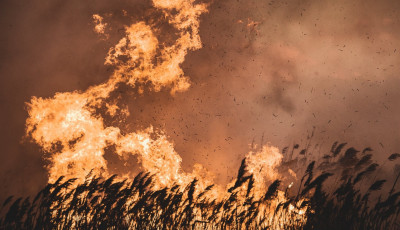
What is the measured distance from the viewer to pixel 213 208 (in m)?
6.63

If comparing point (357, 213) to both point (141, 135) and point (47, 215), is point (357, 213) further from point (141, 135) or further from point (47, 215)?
point (141, 135)

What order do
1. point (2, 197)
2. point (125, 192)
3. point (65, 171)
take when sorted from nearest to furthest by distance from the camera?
1. point (125, 192)
2. point (65, 171)
3. point (2, 197)

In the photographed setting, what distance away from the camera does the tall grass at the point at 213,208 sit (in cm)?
543

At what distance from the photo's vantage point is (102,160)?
16422mm

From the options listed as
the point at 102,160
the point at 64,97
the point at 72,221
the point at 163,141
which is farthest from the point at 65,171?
the point at 72,221

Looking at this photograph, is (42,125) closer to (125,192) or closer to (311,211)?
(125,192)

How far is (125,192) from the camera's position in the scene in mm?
6195

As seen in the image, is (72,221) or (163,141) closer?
(72,221)

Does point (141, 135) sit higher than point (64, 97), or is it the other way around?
point (64, 97)

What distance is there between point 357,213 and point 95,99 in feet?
49.8

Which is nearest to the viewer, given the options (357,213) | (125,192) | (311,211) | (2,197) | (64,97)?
(357,213)

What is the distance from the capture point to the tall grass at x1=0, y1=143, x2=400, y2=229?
214 inches

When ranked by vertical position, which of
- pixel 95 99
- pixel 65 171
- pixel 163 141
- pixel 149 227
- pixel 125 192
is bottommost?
pixel 149 227

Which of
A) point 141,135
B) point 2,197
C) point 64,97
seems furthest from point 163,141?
point 2,197
